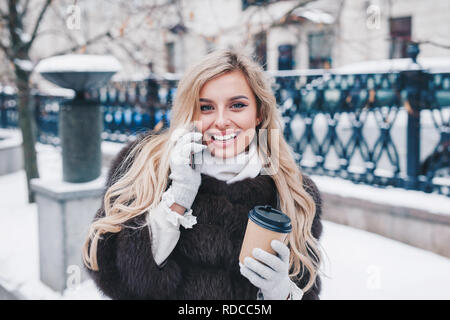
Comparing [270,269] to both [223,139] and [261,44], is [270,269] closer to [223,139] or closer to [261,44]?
[223,139]

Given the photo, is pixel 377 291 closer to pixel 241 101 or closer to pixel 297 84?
pixel 241 101

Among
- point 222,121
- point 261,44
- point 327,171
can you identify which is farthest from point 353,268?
point 261,44

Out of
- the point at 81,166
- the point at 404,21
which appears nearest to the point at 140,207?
the point at 81,166

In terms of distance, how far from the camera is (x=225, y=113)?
1.67m

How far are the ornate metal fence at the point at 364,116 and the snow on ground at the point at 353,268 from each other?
89cm

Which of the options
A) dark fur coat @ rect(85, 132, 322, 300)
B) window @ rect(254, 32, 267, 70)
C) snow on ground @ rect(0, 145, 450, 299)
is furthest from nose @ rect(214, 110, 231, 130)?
window @ rect(254, 32, 267, 70)

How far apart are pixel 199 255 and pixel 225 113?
1.92ft

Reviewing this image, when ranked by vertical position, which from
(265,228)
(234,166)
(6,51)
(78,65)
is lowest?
(265,228)

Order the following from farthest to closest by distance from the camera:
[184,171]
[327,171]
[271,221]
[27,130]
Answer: [27,130], [327,171], [184,171], [271,221]

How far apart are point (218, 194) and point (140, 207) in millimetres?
328

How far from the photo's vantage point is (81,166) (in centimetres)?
382

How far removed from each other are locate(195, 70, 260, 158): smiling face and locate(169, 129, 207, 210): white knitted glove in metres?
0.08

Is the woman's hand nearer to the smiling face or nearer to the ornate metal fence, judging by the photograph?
the smiling face

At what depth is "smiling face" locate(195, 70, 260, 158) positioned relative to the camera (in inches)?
65.8
